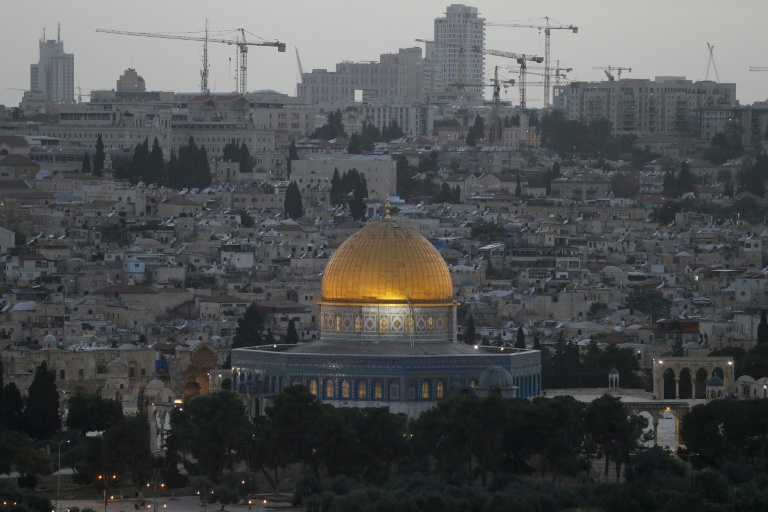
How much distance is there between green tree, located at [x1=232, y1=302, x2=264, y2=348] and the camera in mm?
89562

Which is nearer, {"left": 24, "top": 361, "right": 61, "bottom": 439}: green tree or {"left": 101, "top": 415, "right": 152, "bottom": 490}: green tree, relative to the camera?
{"left": 101, "top": 415, "right": 152, "bottom": 490}: green tree

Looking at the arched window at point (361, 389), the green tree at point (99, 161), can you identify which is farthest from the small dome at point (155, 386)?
the green tree at point (99, 161)

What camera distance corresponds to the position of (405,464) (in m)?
69.9

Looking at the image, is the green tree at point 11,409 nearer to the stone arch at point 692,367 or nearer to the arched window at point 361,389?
the arched window at point 361,389

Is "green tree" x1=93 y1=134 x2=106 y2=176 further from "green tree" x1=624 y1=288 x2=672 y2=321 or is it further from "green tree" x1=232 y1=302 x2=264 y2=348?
"green tree" x1=232 y1=302 x2=264 y2=348

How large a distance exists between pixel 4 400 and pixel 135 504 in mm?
9357

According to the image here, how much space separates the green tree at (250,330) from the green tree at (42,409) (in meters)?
12.2

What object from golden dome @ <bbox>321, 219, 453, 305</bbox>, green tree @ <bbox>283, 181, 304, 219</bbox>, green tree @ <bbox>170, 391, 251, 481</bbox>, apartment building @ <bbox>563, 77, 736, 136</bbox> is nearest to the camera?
green tree @ <bbox>170, 391, 251, 481</bbox>

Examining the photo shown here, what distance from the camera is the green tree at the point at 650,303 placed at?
109938mm

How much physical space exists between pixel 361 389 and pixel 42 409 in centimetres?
713

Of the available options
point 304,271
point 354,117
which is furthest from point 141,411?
point 354,117

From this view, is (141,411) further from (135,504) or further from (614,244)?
(614,244)

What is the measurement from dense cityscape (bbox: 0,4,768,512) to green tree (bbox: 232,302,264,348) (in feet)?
0.46

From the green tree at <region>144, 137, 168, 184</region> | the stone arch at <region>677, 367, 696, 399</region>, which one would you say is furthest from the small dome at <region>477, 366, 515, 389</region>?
the green tree at <region>144, 137, 168, 184</region>
